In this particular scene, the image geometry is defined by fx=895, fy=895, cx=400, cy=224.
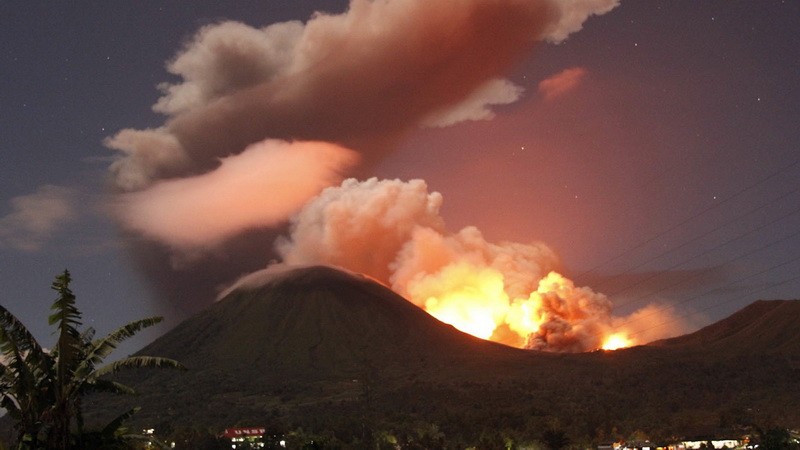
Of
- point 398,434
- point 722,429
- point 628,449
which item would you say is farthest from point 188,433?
point 722,429

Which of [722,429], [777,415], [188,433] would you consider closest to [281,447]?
[188,433]

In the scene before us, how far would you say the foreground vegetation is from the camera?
2645 centimetres

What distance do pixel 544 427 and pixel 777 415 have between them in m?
52.4

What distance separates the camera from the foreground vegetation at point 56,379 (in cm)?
2645

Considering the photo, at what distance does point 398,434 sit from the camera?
181m

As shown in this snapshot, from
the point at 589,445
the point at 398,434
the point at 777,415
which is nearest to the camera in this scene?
the point at 589,445

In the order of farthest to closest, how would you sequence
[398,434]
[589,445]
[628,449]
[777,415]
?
[777,415]
[398,434]
[589,445]
[628,449]

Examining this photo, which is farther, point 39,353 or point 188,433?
point 188,433

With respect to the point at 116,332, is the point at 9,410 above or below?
below

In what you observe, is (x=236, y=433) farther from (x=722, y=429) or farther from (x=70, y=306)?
(x=70, y=306)

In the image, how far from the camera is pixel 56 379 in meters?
27.3

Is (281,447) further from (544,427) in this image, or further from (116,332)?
(116,332)

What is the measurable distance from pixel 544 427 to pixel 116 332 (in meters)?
166

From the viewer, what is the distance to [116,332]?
29078mm
